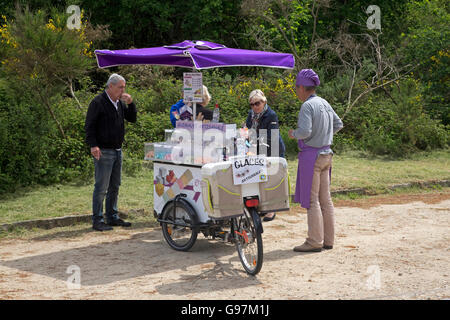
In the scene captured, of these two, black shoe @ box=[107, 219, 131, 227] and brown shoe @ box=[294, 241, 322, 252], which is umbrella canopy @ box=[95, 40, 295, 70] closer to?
black shoe @ box=[107, 219, 131, 227]

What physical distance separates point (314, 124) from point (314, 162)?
17.1 inches

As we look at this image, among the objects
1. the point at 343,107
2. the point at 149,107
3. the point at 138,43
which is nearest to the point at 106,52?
the point at 149,107

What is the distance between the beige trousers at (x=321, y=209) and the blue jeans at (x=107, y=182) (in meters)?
2.81

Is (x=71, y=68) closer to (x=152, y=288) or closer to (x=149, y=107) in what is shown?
(x=149, y=107)

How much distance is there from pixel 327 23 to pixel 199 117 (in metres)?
20.5

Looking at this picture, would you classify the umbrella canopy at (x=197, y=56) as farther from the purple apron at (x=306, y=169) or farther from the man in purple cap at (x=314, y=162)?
the purple apron at (x=306, y=169)

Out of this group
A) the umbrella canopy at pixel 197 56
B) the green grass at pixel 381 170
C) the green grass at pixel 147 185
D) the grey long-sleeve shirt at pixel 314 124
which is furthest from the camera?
the green grass at pixel 381 170

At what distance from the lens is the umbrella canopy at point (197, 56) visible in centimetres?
727

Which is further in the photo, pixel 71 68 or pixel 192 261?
pixel 71 68

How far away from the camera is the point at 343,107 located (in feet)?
53.6

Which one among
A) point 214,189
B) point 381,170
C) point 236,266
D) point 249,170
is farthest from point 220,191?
point 381,170

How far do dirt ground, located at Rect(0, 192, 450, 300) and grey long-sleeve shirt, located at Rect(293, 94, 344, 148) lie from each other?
130 centimetres

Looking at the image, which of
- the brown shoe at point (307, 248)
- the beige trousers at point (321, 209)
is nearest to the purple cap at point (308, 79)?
the beige trousers at point (321, 209)

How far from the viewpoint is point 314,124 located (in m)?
6.71
